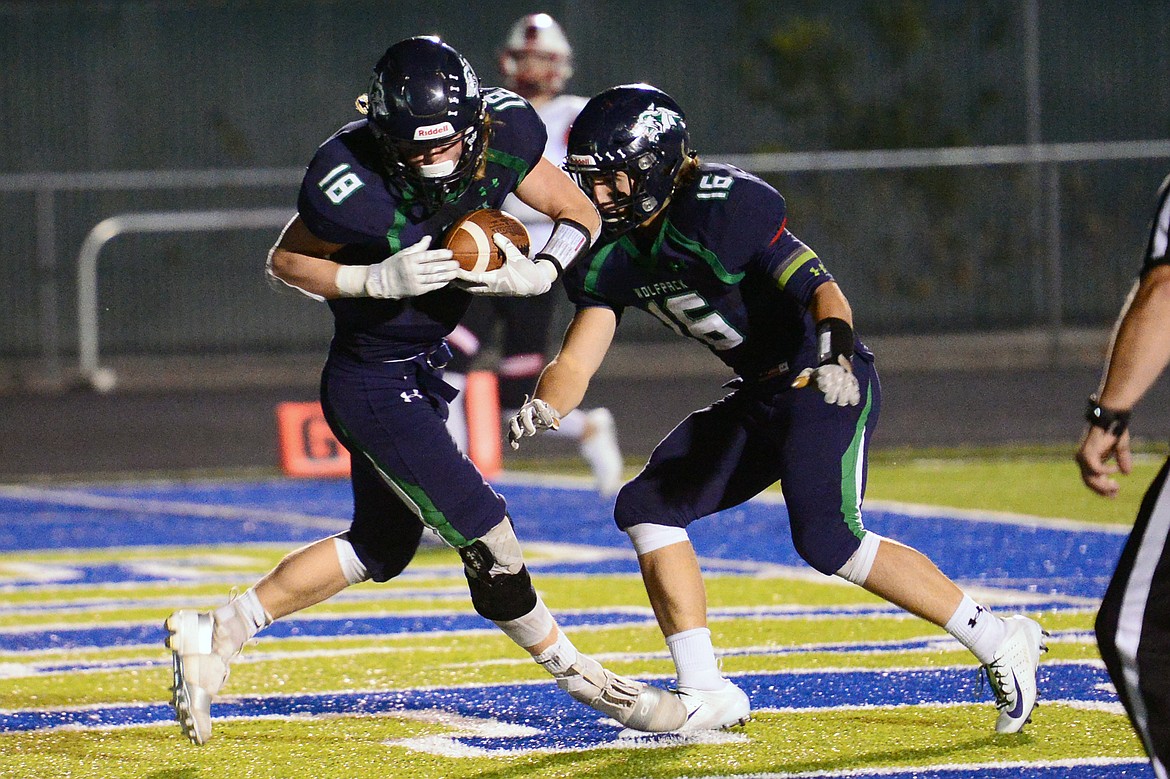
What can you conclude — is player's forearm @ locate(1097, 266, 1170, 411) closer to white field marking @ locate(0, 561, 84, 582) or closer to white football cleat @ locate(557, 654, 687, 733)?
white football cleat @ locate(557, 654, 687, 733)

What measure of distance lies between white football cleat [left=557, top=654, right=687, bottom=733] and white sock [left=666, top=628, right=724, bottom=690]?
0.31 ft

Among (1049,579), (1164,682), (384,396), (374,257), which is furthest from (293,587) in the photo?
(1049,579)

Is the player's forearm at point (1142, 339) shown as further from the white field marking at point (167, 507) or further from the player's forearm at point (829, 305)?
the white field marking at point (167, 507)

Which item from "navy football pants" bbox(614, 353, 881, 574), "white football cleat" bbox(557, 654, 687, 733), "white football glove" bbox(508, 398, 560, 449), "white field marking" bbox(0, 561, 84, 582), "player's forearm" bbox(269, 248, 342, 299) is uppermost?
"player's forearm" bbox(269, 248, 342, 299)

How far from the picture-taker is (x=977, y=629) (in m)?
3.99

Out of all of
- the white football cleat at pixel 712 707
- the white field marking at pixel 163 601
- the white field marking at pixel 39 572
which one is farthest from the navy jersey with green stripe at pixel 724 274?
the white field marking at pixel 39 572

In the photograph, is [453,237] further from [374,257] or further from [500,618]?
[500,618]

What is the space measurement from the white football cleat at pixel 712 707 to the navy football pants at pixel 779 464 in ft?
A: 1.16

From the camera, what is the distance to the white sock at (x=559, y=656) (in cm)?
394

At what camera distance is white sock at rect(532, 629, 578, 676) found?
394cm

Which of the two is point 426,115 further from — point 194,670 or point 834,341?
point 194,670

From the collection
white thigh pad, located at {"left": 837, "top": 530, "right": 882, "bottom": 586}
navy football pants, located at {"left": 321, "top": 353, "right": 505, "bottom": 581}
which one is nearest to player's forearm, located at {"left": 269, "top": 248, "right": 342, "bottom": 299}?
navy football pants, located at {"left": 321, "top": 353, "right": 505, "bottom": 581}

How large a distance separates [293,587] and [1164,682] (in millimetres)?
2027

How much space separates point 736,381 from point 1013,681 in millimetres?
960
